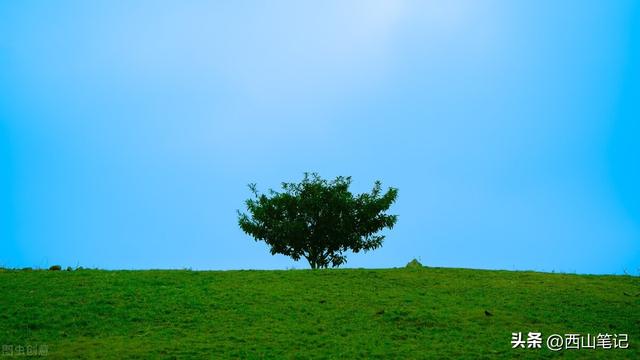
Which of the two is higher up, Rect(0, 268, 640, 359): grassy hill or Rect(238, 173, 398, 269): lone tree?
Rect(238, 173, 398, 269): lone tree

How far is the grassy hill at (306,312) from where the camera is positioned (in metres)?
14.5

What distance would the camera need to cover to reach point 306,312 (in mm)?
17625

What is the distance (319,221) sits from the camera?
1485 inches

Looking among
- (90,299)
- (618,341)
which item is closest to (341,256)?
(90,299)

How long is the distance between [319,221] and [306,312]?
20.1 metres

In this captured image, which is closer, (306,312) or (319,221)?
(306,312)

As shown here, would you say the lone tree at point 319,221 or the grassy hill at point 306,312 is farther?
the lone tree at point 319,221

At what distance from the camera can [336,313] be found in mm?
17500

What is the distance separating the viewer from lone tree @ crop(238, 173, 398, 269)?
1481 inches

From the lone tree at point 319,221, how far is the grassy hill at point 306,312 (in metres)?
13.7

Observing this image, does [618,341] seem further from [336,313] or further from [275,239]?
[275,239]

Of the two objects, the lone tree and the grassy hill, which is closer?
the grassy hill

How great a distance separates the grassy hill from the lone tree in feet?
45.1

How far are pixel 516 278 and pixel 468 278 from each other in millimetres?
1921
